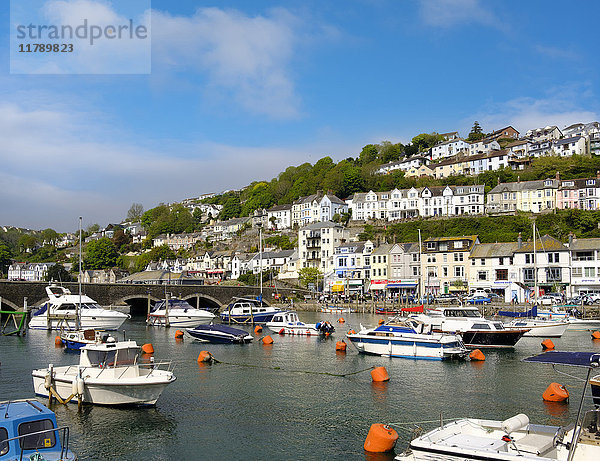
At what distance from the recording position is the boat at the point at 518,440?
14523 mm

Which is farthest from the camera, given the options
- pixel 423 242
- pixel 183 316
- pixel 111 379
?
pixel 423 242

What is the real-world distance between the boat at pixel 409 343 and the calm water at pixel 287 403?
91cm

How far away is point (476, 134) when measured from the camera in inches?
7515

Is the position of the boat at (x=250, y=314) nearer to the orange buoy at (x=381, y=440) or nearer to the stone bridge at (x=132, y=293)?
the stone bridge at (x=132, y=293)

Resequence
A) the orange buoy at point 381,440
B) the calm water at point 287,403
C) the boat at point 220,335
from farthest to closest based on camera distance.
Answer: the boat at point 220,335, the calm water at point 287,403, the orange buoy at point 381,440

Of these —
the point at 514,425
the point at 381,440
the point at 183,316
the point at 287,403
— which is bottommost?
the point at 287,403

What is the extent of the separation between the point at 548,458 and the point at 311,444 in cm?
956

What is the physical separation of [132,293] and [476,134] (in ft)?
479

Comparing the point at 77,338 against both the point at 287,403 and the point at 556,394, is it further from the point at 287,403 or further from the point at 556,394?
the point at 556,394

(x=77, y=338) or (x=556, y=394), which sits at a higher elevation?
(x=77, y=338)

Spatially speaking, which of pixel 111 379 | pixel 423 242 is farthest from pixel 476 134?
pixel 111 379

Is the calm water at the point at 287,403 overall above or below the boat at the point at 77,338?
below

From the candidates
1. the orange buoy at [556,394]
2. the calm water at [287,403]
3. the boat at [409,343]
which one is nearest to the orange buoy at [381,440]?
the calm water at [287,403]

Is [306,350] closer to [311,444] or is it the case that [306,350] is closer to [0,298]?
[311,444]
